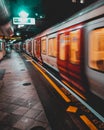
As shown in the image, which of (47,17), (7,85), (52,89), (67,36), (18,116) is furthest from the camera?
(47,17)

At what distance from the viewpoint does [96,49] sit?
16.0 ft

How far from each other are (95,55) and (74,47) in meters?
1.49

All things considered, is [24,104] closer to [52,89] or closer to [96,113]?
[52,89]

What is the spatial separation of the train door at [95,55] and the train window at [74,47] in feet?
2.03

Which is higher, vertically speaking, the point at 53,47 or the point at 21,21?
the point at 21,21

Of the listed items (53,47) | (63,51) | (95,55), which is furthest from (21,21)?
(95,55)

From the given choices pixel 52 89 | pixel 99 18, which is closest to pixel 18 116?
pixel 52 89

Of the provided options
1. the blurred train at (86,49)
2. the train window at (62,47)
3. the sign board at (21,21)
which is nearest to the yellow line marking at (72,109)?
the blurred train at (86,49)

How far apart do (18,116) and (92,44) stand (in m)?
2.85

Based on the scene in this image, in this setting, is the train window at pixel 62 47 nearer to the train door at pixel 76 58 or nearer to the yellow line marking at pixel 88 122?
the train door at pixel 76 58

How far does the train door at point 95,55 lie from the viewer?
4.61m

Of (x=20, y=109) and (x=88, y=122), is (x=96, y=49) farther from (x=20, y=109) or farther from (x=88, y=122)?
(x=20, y=109)

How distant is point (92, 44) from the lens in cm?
504

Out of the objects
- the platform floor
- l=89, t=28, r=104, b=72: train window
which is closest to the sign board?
the platform floor
